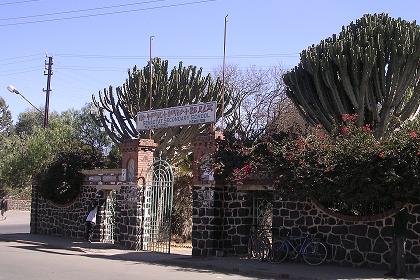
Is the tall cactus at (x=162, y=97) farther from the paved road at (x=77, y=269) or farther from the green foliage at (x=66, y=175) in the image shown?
the paved road at (x=77, y=269)

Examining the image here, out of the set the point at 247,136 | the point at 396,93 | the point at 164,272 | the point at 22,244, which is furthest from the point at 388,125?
the point at 22,244

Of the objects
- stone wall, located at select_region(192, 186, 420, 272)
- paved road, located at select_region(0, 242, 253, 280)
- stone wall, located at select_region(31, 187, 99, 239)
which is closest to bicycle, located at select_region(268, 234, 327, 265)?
stone wall, located at select_region(192, 186, 420, 272)

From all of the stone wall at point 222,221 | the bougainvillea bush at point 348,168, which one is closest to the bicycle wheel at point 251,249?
the stone wall at point 222,221

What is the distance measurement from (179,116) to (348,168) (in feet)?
26.1

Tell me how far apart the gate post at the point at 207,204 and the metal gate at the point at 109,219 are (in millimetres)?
5446

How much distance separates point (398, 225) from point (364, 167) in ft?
5.30

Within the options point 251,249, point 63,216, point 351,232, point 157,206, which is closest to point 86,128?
point 63,216

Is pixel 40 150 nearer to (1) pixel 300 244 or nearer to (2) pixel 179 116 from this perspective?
(2) pixel 179 116

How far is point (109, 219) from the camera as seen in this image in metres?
23.9

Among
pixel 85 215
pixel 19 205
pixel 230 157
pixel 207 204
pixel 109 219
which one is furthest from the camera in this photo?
pixel 19 205

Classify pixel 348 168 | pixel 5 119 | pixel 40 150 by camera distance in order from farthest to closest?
pixel 5 119, pixel 40 150, pixel 348 168

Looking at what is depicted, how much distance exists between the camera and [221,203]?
63.5 feet

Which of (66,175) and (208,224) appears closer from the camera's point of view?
(208,224)

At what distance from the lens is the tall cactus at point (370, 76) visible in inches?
744
